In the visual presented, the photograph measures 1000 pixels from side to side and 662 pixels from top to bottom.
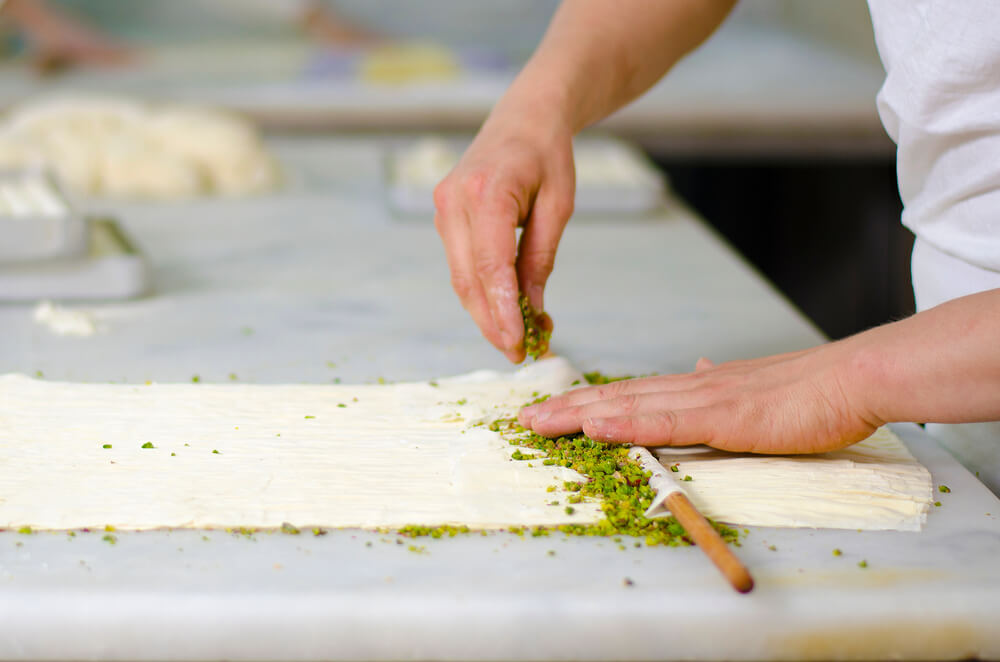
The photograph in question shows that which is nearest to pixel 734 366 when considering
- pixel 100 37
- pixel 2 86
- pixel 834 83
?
pixel 834 83

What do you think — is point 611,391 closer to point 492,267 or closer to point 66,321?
point 492,267

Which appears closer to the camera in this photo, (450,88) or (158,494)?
(158,494)

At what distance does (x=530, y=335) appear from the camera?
1006 mm

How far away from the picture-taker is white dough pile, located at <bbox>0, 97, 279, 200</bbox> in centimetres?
187

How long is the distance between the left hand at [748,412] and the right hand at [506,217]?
5.3 inches

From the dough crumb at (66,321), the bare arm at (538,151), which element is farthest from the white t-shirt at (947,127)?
the dough crumb at (66,321)

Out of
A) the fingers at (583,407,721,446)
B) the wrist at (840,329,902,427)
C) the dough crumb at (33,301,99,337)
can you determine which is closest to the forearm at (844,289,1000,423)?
the wrist at (840,329,902,427)

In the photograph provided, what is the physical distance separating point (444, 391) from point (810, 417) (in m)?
0.39

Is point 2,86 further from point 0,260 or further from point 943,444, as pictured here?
point 943,444

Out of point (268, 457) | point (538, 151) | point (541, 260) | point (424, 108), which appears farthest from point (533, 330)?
point (424, 108)

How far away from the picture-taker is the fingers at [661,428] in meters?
0.84

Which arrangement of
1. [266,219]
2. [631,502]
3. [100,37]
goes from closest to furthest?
1. [631,502]
2. [266,219]
3. [100,37]

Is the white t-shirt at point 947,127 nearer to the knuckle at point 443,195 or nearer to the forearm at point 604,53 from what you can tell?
the forearm at point 604,53

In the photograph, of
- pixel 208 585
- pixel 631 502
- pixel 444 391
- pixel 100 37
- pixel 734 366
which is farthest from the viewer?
pixel 100 37
